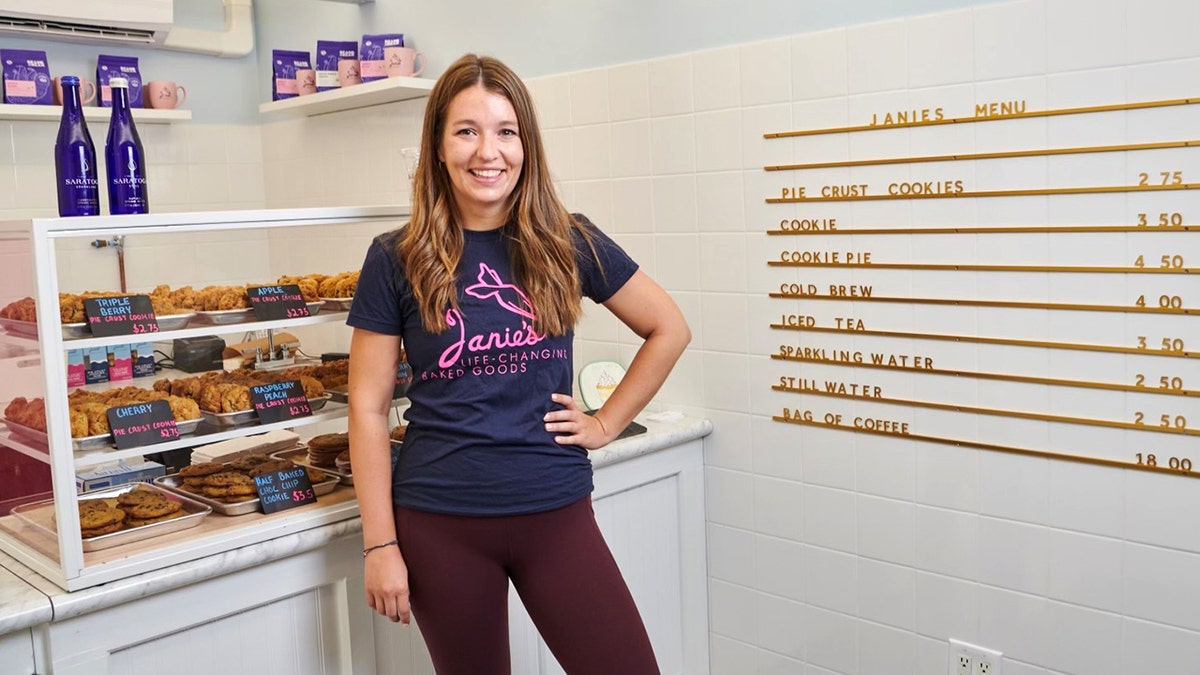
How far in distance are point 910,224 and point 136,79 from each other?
9.32 ft

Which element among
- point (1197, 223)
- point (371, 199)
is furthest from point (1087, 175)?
point (371, 199)

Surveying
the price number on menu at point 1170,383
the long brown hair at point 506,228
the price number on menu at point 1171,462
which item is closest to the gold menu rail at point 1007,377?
the price number on menu at point 1170,383

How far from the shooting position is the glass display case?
161cm

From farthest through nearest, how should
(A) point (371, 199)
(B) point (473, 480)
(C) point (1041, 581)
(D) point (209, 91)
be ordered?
(D) point (209, 91)
(A) point (371, 199)
(C) point (1041, 581)
(B) point (473, 480)

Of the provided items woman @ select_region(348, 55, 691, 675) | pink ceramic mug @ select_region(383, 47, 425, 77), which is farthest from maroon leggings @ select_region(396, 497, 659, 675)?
pink ceramic mug @ select_region(383, 47, 425, 77)

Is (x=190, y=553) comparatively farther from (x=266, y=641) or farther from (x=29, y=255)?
(x=29, y=255)

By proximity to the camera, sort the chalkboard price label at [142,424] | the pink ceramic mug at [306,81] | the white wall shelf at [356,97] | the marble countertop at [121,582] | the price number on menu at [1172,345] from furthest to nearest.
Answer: the pink ceramic mug at [306,81], the white wall shelf at [356,97], the price number on menu at [1172,345], the chalkboard price label at [142,424], the marble countertop at [121,582]

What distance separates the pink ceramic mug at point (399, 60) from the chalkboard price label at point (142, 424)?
72.6 inches

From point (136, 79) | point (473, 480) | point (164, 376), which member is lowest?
point (473, 480)

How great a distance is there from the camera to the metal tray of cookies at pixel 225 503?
1.91 meters

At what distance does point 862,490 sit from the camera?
2455 mm

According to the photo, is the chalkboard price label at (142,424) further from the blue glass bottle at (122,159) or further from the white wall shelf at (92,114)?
the white wall shelf at (92,114)

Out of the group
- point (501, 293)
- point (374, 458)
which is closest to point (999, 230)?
point (501, 293)

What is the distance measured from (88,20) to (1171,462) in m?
3.26
